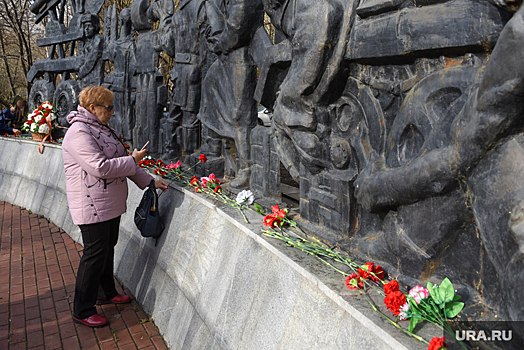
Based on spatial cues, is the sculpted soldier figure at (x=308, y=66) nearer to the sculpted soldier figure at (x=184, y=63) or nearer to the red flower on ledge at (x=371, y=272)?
the red flower on ledge at (x=371, y=272)

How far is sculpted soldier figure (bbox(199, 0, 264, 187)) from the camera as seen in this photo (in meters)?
3.83

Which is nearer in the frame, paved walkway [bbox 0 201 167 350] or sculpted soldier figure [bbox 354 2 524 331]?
sculpted soldier figure [bbox 354 2 524 331]

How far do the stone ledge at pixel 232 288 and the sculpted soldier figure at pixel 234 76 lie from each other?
2.35 ft

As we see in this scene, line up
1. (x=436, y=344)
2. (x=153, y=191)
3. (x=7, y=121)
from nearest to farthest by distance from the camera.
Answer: (x=436, y=344) → (x=153, y=191) → (x=7, y=121)

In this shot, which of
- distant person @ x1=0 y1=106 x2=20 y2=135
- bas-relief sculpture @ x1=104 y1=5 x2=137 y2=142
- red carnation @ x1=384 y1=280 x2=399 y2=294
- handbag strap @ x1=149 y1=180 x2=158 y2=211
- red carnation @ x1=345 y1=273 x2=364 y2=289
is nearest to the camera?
red carnation @ x1=384 y1=280 x2=399 y2=294

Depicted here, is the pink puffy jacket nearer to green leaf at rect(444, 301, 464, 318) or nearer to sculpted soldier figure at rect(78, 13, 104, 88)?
green leaf at rect(444, 301, 464, 318)

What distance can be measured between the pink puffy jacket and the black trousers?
104 mm

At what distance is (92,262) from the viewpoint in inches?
136

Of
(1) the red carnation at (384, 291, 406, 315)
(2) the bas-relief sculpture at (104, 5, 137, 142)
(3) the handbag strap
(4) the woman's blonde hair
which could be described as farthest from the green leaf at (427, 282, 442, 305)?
(2) the bas-relief sculpture at (104, 5, 137, 142)

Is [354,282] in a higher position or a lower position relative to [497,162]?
lower

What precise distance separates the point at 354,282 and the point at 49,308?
10.3ft

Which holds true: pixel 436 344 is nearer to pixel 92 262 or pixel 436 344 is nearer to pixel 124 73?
pixel 92 262

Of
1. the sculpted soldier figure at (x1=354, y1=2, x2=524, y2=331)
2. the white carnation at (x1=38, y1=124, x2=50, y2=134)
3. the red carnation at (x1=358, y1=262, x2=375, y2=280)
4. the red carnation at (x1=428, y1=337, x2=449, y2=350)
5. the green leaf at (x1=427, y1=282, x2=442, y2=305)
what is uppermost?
the sculpted soldier figure at (x1=354, y1=2, x2=524, y2=331)

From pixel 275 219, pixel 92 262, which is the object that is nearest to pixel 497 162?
pixel 275 219
